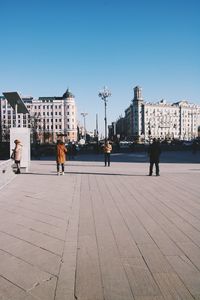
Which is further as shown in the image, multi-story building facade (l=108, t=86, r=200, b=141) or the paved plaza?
multi-story building facade (l=108, t=86, r=200, b=141)

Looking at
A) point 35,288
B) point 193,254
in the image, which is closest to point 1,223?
point 35,288

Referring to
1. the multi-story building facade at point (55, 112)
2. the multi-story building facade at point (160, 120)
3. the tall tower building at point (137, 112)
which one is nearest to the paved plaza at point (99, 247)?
the multi-story building facade at point (55, 112)

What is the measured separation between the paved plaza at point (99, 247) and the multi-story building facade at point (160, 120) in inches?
5870

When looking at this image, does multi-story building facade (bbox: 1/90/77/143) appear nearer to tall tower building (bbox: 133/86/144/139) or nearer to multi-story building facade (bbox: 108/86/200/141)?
multi-story building facade (bbox: 108/86/200/141)

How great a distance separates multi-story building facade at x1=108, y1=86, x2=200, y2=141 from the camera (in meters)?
164

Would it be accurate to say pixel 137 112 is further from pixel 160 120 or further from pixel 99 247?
pixel 99 247

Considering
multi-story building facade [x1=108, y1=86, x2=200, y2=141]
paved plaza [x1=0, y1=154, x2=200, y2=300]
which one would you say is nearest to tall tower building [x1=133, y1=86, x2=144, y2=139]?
multi-story building facade [x1=108, y1=86, x2=200, y2=141]

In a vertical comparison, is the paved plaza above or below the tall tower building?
below

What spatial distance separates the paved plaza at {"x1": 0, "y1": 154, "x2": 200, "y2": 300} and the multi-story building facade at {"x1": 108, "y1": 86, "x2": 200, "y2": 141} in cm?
14911

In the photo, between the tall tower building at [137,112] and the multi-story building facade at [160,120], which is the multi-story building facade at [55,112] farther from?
the tall tower building at [137,112]

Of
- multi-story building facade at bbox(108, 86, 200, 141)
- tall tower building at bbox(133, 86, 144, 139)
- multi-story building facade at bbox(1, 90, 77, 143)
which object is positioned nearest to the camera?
multi-story building facade at bbox(1, 90, 77, 143)

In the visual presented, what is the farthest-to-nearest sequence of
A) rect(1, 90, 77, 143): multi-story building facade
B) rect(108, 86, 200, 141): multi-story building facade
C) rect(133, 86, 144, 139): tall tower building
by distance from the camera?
rect(133, 86, 144, 139): tall tower building → rect(108, 86, 200, 141): multi-story building facade → rect(1, 90, 77, 143): multi-story building facade

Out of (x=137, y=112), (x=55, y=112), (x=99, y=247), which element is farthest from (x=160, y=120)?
(x=99, y=247)

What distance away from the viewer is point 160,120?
166000mm
